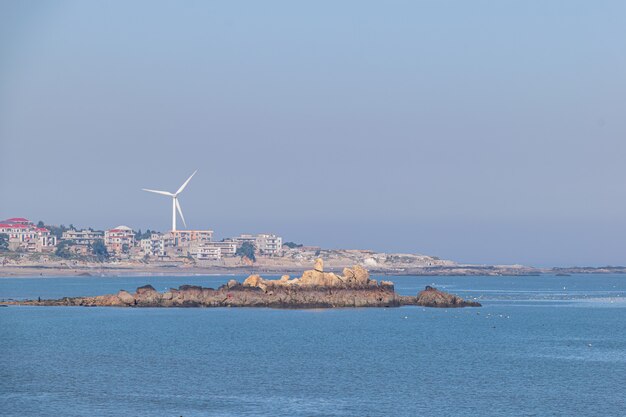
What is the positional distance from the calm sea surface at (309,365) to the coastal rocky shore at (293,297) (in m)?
14.7

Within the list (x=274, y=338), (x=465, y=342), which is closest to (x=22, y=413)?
(x=274, y=338)

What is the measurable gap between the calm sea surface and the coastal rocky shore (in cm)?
1466

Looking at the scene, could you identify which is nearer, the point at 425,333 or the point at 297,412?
the point at 297,412

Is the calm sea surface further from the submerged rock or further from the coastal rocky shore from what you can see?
the submerged rock

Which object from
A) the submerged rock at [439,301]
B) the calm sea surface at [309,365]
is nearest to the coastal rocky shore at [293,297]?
the submerged rock at [439,301]

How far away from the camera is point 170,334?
89.1m

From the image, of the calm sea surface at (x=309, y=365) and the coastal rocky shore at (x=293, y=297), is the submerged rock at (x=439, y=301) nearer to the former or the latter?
the coastal rocky shore at (x=293, y=297)

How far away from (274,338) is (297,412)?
3603 centimetres

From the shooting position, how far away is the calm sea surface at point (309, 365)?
52469 millimetres

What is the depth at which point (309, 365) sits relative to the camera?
223ft

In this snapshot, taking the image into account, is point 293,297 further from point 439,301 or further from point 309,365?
point 309,365

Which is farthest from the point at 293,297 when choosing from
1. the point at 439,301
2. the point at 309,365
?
the point at 309,365

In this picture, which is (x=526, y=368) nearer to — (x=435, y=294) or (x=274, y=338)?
(x=274, y=338)

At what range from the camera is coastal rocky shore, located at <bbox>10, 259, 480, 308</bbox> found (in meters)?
129
